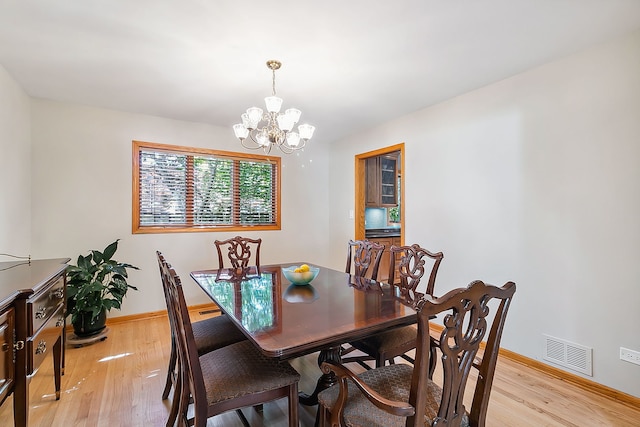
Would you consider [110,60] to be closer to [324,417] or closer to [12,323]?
[12,323]

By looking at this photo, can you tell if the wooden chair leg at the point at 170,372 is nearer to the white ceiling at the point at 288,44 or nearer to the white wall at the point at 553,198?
the white ceiling at the point at 288,44

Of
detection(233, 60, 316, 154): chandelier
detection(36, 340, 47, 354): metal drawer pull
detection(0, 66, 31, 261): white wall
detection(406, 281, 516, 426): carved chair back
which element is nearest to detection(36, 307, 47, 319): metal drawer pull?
detection(36, 340, 47, 354): metal drawer pull

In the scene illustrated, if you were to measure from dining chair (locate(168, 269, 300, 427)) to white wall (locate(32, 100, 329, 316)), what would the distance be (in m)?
2.52

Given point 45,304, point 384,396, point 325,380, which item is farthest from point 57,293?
point 384,396

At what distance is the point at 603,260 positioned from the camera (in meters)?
2.19

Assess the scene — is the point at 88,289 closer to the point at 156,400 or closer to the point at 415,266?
the point at 156,400

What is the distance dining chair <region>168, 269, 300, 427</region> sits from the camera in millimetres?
1271

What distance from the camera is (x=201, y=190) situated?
404cm

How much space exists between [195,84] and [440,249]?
9.58ft

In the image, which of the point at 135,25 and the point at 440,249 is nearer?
the point at 135,25

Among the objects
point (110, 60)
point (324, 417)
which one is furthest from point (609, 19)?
point (110, 60)

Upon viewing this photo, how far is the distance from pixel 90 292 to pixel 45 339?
112cm

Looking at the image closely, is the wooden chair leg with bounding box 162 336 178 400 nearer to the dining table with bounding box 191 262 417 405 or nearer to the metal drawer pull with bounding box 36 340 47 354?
the dining table with bounding box 191 262 417 405

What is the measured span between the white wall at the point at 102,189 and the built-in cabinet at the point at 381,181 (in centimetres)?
202
